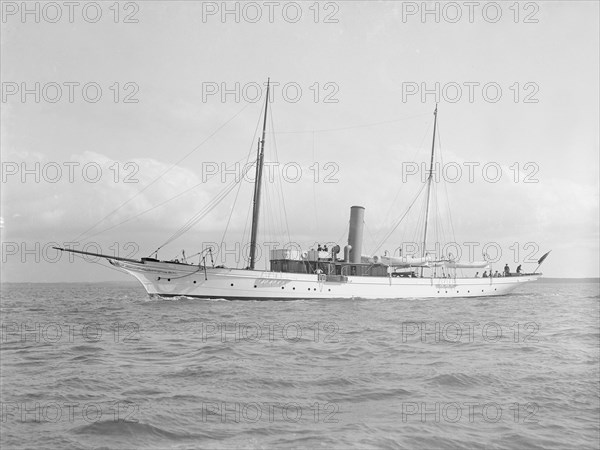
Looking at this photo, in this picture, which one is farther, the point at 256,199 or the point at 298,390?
the point at 256,199

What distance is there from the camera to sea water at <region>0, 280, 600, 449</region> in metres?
7.83

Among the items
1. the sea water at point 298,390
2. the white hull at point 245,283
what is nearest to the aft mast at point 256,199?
the white hull at point 245,283

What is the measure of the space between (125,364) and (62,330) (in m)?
9.90

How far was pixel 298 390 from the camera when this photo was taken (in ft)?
34.5

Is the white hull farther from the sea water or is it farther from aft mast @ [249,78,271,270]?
the sea water

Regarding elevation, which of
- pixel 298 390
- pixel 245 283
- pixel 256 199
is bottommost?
pixel 298 390

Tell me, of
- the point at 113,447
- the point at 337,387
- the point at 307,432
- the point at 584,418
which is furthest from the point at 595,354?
the point at 113,447

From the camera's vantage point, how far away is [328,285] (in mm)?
41281

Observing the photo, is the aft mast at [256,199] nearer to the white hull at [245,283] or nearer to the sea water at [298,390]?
the white hull at [245,283]

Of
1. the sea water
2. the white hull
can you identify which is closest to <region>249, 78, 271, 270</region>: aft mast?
the white hull

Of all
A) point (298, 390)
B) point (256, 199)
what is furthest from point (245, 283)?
point (298, 390)

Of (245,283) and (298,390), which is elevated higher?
(245,283)

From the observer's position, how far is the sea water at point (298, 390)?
7828mm

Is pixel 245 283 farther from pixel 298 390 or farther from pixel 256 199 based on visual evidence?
pixel 298 390
